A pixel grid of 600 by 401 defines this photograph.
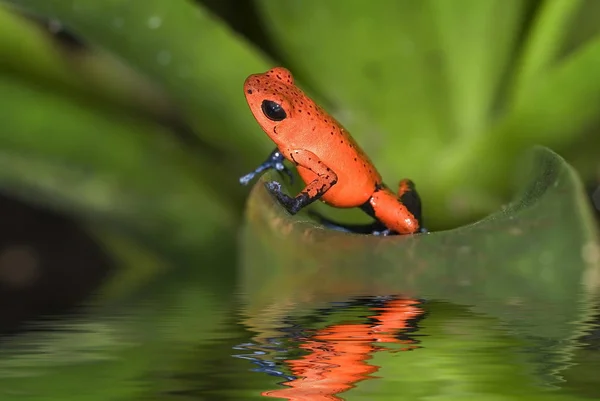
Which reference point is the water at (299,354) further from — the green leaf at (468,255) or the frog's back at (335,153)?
the frog's back at (335,153)

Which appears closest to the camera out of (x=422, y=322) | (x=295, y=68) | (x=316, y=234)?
(x=422, y=322)

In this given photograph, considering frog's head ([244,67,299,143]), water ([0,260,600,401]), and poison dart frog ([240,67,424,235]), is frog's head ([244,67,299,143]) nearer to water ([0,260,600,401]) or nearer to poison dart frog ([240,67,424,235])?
poison dart frog ([240,67,424,235])

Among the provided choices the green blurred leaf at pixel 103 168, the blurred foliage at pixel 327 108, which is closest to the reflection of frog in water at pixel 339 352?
the blurred foliage at pixel 327 108

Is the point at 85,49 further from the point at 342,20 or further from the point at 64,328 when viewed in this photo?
the point at 64,328

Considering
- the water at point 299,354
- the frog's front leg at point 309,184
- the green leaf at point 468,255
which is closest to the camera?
the water at point 299,354

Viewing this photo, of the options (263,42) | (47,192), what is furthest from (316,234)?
(263,42)

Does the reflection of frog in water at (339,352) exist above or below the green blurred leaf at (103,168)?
below

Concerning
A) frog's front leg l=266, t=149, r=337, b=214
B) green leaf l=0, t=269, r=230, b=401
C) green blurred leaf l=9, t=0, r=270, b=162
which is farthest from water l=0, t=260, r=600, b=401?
green blurred leaf l=9, t=0, r=270, b=162
